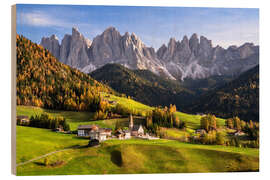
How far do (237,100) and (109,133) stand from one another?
15.1 metres

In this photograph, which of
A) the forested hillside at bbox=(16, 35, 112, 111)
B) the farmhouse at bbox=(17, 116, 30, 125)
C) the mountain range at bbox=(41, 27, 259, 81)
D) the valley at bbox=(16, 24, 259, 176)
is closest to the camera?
the valley at bbox=(16, 24, 259, 176)

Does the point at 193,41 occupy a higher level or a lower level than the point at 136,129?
higher

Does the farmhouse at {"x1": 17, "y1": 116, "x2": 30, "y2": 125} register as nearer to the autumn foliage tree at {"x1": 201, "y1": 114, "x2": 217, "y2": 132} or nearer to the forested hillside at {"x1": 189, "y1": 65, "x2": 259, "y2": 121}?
the autumn foliage tree at {"x1": 201, "y1": 114, "x2": 217, "y2": 132}

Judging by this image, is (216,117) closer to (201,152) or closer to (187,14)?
(201,152)

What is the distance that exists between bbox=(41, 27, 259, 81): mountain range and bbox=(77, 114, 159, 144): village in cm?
689

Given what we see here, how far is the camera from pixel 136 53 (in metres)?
38.4

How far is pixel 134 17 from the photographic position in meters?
18.5

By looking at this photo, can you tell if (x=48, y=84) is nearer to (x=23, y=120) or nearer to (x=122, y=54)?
(x=23, y=120)

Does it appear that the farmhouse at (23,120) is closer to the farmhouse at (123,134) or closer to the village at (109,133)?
the village at (109,133)

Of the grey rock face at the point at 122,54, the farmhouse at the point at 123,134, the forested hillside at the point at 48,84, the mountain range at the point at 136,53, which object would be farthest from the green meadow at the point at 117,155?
the grey rock face at the point at 122,54

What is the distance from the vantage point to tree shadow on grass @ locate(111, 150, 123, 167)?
52.0 feet

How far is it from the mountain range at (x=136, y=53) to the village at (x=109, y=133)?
6889 mm

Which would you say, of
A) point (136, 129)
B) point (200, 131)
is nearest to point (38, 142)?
point (136, 129)

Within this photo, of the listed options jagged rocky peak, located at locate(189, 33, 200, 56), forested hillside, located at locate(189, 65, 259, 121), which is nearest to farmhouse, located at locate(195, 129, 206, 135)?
forested hillside, located at locate(189, 65, 259, 121)
